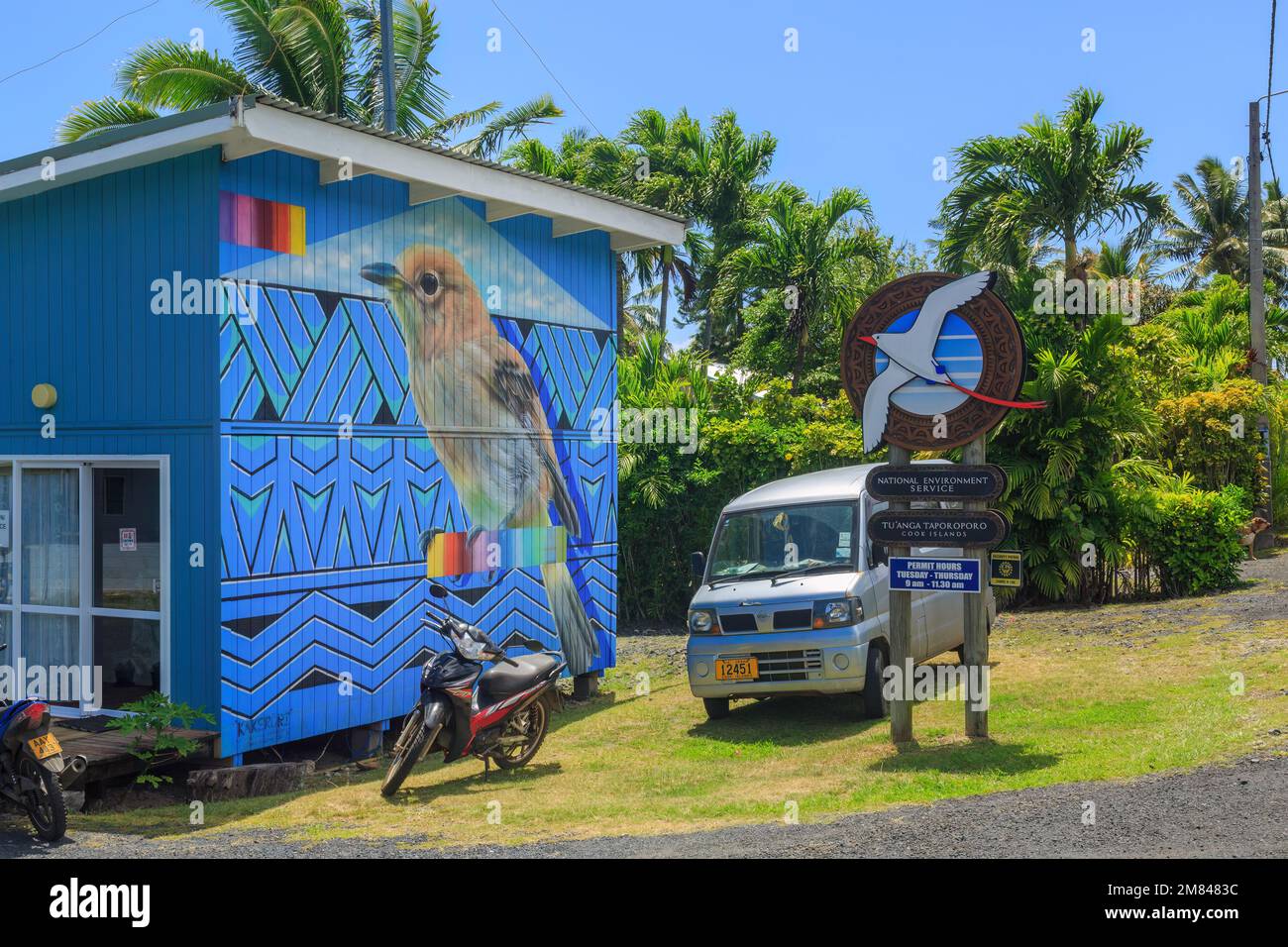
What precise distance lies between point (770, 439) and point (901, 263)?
30.9 metres

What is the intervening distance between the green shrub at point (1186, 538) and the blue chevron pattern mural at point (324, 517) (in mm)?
10039

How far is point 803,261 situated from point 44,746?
21298 mm

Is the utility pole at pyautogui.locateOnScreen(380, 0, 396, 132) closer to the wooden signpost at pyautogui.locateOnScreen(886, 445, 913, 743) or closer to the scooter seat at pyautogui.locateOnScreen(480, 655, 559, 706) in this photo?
the scooter seat at pyautogui.locateOnScreen(480, 655, 559, 706)

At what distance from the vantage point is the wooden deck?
9.12 metres

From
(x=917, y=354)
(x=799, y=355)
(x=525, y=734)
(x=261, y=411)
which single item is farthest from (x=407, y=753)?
(x=799, y=355)

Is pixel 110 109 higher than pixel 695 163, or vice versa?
pixel 695 163

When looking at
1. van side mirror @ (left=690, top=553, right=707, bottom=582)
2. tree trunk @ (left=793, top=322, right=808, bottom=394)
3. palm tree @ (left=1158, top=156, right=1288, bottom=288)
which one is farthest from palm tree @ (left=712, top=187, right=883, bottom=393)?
palm tree @ (left=1158, top=156, right=1288, bottom=288)

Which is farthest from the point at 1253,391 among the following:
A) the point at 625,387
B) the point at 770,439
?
the point at 625,387

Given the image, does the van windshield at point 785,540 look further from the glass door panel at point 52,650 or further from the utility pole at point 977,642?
the glass door panel at point 52,650

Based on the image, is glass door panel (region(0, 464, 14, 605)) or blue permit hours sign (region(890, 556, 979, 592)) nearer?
blue permit hours sign (region(890, 556, 979, 592))

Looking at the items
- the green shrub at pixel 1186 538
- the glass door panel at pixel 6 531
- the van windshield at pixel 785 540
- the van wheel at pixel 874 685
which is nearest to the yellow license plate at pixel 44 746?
the glass door panel at pixel 6 531

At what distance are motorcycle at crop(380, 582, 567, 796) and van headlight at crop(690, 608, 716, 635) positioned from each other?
5.18ft

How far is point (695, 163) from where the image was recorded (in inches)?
1481

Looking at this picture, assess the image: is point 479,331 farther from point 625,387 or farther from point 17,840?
point 625,387
